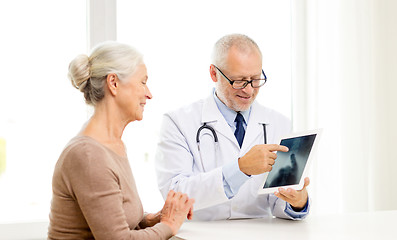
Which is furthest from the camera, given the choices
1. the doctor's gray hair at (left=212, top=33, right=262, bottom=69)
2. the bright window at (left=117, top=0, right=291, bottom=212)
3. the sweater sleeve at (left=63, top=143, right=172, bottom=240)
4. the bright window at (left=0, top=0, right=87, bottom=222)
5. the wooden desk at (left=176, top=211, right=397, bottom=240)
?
the bright window at (left=117, top=0, right=291, bottom=212)

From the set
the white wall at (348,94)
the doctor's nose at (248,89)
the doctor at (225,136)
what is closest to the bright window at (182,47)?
the white wall at (348,94)

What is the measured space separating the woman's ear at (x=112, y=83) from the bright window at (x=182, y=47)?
1.17 meters

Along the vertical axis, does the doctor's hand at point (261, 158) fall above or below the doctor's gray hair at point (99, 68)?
below

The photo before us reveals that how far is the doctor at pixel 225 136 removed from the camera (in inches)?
80.0

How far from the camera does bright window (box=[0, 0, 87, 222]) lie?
2.49 meters

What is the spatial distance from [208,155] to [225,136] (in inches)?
4.3

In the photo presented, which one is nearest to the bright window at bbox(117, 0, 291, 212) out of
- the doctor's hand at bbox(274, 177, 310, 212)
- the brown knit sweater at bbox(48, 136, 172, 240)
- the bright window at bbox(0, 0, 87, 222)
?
the bright window at bbox(0, 0, 87, 222)

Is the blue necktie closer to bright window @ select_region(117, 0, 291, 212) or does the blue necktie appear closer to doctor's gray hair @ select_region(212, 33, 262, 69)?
doctor's gray hair @ select_region(212, 33, 262, 69)

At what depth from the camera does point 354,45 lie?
10.5ft

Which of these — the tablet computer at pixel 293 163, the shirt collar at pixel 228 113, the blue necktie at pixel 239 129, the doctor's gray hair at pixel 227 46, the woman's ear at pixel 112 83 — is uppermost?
the doctor's gray hair at pixel 227 46

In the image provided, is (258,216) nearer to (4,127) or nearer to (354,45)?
(4,127)

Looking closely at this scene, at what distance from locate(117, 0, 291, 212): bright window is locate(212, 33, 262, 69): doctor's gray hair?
0.70 meters

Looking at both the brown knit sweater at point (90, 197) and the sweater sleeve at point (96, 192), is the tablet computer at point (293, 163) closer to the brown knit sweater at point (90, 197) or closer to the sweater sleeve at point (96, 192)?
the brown knit sweater at point (90, 197)

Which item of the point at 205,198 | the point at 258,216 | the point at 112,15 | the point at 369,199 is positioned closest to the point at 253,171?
the point at 205,198
